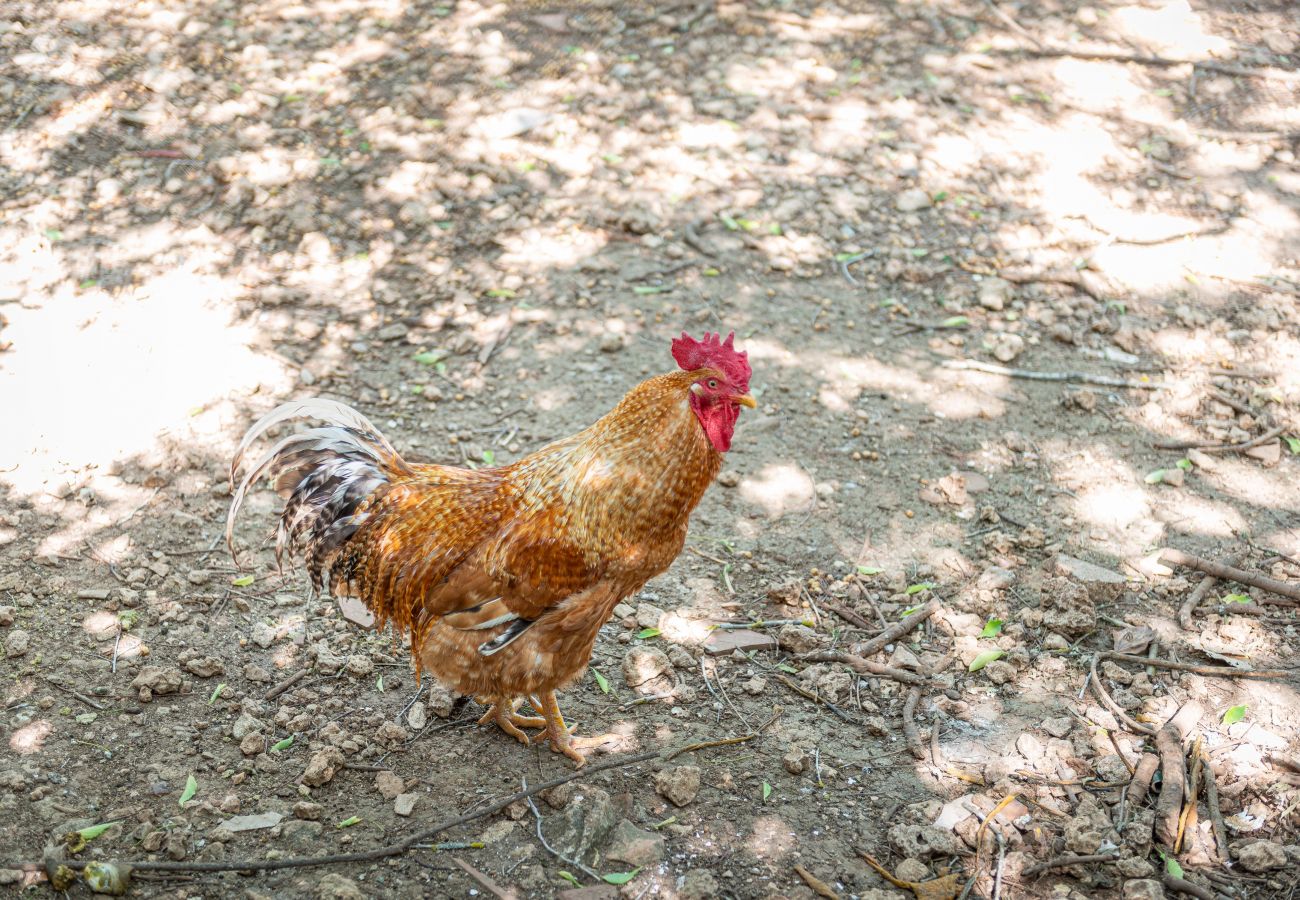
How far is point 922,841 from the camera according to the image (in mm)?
Result: 3758

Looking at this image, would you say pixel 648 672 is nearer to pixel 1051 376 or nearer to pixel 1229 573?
pixel 1229 573

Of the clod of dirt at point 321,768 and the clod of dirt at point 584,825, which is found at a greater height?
the clod of dirt at point 321,768

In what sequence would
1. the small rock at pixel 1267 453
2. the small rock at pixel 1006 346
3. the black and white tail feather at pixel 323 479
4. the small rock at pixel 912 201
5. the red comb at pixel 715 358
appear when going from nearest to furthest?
the red comb at pixel 715 358 → the black and white tail feather at pixel 323 479 → the small rock at pixel 1267 453 → the small rock at pixel 1006 346 → the small rock at pixel 912 201

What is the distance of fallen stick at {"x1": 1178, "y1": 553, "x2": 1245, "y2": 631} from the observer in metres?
4.64

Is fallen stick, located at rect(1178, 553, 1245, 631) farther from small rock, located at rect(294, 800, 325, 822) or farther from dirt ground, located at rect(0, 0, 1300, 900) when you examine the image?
small rock, located at rect(294, 800, 325, 822)

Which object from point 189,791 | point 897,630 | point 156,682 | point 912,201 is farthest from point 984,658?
point 912,201

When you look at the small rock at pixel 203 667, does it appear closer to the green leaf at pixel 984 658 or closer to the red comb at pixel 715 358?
the red comb at pixel 715 358

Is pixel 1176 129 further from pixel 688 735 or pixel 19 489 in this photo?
pixel 19 489

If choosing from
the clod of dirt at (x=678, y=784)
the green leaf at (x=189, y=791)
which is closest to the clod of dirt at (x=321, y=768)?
the green leaf at (x=189, y=791)

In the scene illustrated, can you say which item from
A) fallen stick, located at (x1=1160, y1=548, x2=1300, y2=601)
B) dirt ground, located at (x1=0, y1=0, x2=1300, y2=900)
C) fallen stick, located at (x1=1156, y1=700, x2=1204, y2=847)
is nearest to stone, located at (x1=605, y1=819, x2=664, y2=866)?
dirt ground, located at (x1=0, y1=0, x2=1300, y2=900)

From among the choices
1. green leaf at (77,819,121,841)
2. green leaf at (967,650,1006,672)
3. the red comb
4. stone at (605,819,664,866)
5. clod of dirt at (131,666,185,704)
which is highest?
the red comb

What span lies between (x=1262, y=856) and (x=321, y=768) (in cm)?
351

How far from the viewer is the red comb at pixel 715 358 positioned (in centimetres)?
370

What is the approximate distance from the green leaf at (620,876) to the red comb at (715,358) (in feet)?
6.06
